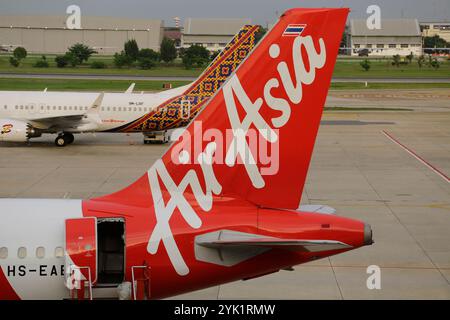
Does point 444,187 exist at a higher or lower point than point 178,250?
lower

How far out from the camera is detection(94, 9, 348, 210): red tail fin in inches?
497

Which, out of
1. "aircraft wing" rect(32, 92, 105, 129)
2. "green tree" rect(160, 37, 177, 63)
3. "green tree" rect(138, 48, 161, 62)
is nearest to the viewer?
"aircraft wing" rect(32, 92, 105, 129)

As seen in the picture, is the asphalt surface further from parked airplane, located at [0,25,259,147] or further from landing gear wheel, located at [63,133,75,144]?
landing gear wheel, located at [63,133,75,144]

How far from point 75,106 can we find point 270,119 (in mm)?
35397

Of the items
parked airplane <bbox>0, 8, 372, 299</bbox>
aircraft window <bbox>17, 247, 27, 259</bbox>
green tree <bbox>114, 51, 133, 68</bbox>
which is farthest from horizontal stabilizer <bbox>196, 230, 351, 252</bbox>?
green tree <bbox>114, 51, 133, 68</bbox>

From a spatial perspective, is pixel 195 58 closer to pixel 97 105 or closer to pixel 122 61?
pixel 122 61

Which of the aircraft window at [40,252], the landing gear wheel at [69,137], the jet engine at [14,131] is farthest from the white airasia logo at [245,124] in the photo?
the landing gear wheel at [69,137]

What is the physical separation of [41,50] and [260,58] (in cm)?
19291

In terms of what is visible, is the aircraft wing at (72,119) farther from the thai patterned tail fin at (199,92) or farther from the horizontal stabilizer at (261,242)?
the horizontal stabilizer at (261,242)

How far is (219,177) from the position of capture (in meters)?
12.9

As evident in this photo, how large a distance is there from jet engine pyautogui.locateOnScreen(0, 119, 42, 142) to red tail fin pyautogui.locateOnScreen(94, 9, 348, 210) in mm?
33356

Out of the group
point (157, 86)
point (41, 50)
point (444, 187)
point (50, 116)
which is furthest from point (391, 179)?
point (41, 50)
